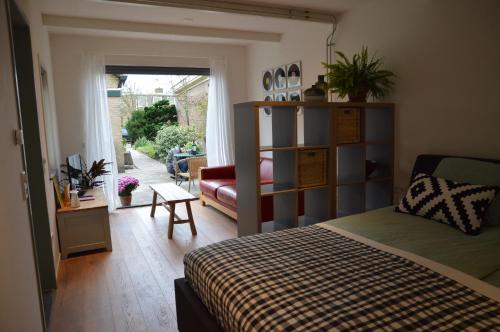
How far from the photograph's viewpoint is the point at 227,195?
4.22 meters

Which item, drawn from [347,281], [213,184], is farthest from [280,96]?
[347,281]

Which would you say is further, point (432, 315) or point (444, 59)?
point (444, 59)

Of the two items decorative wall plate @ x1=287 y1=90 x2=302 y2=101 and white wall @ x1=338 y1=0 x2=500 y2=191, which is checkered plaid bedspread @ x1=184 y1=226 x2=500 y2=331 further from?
decorative wall plate @ x1=287 y1=90 x2=302 y2=101

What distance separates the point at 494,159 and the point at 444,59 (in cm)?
89

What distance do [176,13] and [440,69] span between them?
2.68m

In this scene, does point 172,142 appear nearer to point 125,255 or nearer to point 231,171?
point 231,171

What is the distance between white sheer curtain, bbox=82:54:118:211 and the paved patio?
34.8 inches

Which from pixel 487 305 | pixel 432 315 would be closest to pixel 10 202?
pixel 432 315

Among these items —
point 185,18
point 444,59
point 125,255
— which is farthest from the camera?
point 185,18

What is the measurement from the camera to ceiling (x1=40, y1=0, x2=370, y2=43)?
346cm

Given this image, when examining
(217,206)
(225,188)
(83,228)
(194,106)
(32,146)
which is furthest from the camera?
(194,106)

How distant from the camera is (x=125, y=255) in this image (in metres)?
3.36

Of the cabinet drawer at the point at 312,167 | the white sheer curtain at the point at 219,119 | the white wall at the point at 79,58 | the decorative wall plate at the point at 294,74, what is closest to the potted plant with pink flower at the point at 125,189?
the white wall at the point at 79,58

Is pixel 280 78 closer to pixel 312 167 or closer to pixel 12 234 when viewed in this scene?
pixel 312 167
